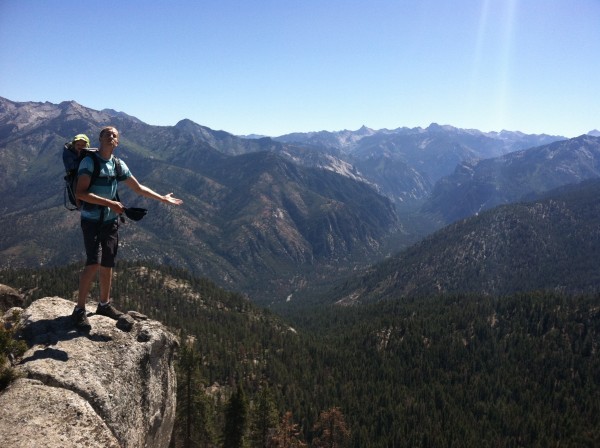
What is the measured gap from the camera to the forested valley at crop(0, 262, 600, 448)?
112188mm

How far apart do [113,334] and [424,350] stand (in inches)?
6454

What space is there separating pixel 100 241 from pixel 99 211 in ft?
4.22

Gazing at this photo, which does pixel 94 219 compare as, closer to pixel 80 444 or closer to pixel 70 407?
pixel 70 407

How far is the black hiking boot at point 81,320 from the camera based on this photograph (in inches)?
604

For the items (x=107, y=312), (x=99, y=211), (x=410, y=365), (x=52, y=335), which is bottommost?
(x=410, y=365)

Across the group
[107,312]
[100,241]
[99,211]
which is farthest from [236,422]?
[99,211]

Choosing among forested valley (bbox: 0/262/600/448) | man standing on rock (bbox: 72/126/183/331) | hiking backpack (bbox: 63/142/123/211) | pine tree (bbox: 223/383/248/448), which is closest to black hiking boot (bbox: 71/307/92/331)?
man standing on rock (bbox: 72/126/183/331)

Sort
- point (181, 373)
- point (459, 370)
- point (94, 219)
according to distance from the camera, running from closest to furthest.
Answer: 1. point (94, 219)
2. point (181, 373)
3. point (459, 370)

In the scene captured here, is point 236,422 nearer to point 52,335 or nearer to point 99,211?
point 52,335

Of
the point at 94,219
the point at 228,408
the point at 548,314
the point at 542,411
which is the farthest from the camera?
the point at 548,314

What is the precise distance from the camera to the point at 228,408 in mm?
56531

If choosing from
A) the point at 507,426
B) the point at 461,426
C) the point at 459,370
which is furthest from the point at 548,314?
the point at 461,426

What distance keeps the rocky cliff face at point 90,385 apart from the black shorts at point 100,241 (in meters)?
2.72

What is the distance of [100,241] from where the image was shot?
15961mm
